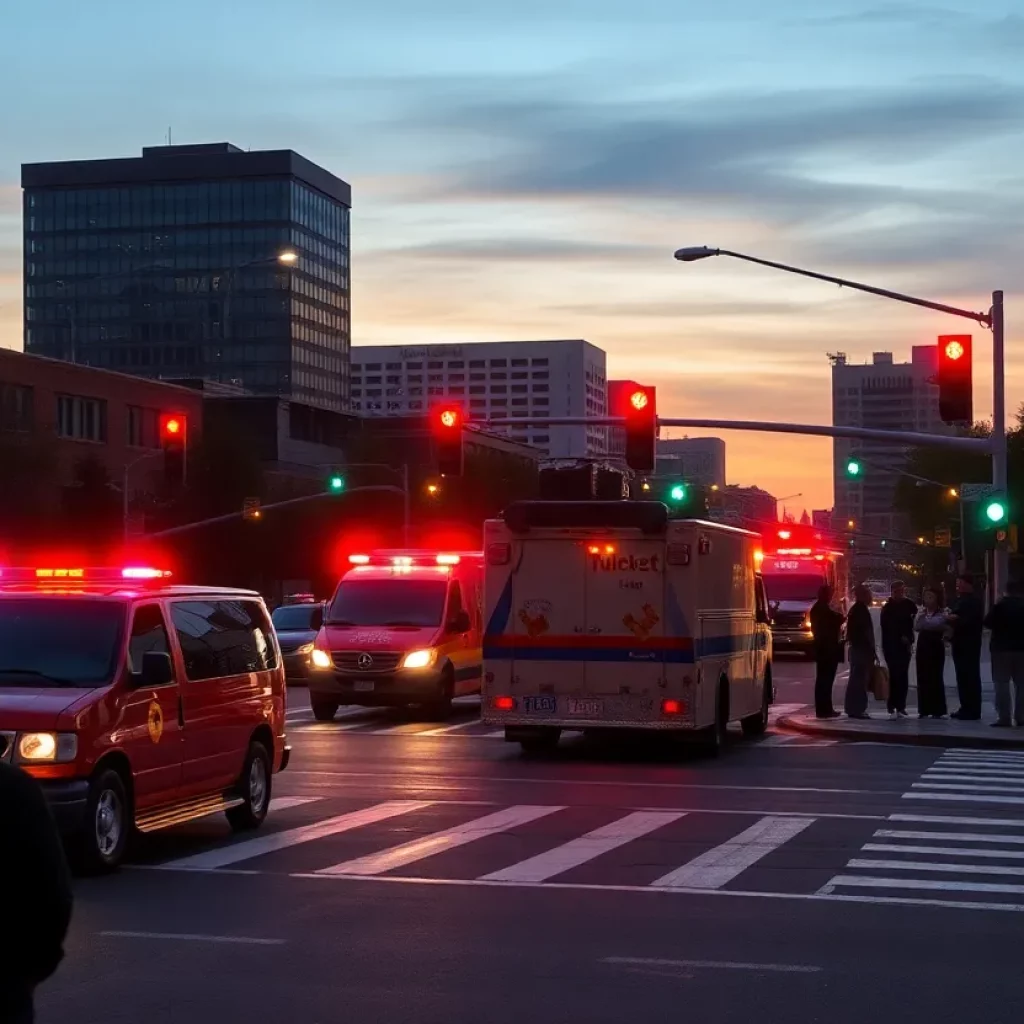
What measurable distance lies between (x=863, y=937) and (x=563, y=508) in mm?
12011

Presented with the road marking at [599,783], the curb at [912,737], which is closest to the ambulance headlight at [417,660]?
the curb at [912,737]

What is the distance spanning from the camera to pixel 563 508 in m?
22.2

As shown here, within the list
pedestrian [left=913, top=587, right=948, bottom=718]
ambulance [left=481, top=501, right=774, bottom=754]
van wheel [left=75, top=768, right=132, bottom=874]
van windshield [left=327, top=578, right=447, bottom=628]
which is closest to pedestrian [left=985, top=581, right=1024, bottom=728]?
pedestrian [left=913, top=587, right=948, bottom=718]

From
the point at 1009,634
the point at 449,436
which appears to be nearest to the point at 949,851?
the point at 1009,634

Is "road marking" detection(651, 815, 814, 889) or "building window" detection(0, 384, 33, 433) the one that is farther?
"building window" detection(0, 384, 33, 433)

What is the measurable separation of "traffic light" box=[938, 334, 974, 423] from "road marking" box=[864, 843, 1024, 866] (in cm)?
1388

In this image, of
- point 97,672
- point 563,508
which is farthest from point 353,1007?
point 563,508

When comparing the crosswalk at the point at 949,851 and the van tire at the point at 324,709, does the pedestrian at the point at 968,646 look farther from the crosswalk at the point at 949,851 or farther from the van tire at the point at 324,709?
the van tire at the point at 324,709

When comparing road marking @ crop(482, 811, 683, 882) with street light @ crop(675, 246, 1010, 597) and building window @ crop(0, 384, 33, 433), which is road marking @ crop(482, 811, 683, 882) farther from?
building window @ crop(0, 384, 33, 433)

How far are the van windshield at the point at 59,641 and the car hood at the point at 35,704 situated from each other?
0.14 m

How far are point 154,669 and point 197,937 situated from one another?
307cm

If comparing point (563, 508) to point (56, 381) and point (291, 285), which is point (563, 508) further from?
point (291, 285)

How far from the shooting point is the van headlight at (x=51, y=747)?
1237 cm

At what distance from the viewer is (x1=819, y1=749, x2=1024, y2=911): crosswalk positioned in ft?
39.9
